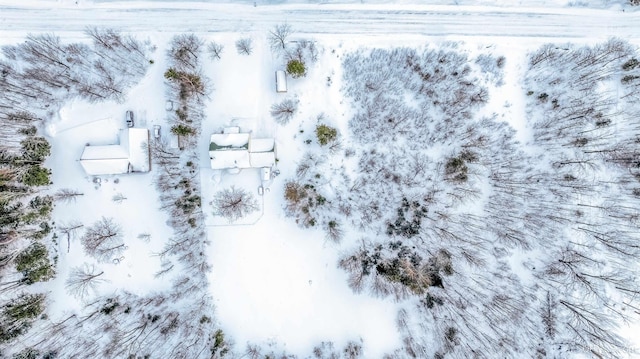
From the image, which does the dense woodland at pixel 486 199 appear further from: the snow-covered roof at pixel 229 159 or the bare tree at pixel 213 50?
the bare tree at pixel 213 50

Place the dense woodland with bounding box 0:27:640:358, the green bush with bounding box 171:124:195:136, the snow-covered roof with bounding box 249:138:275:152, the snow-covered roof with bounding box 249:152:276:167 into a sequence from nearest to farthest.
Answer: the snow-covered roof with bounding box 249:152:276:167, the snow-covered roof with bounding box 249:138:275:152, the green bush with bounding box 171:124:195:136, the dense woodland with bounding box 0:27:640:358

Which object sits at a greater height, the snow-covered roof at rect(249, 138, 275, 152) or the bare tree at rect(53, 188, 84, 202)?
the snow-covered roof at rect(249, 138, 275, 152)

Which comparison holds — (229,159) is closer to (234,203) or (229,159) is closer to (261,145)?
(261,145)

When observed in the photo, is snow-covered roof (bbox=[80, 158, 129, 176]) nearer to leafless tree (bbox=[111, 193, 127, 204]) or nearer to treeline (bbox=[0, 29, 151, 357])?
leafless tree (bbox=[111, 193, 127, 204])

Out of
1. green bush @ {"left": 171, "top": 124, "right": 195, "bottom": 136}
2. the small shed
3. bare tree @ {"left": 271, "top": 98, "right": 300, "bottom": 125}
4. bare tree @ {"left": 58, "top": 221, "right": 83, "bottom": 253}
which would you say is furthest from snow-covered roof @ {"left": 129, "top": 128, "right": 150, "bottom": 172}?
the small shed

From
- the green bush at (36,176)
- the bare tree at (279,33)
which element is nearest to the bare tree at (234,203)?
the bare tree at (279,33)

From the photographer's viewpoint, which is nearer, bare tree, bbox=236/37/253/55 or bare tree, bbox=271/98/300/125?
bare tree, bbox=236/37/253/55

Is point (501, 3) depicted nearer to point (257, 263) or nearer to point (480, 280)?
point (480, 280)
